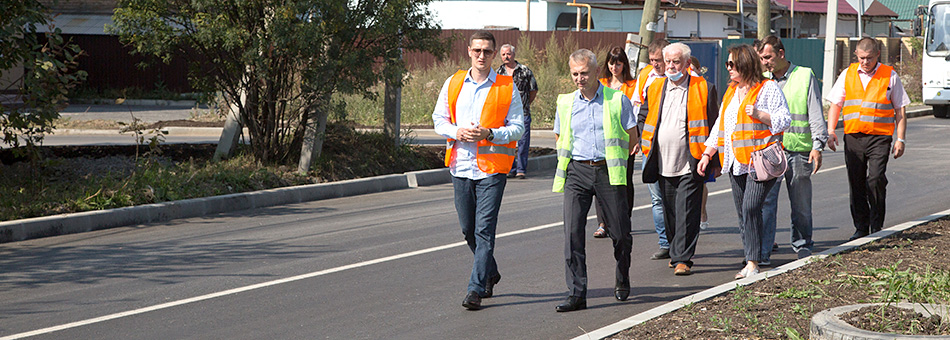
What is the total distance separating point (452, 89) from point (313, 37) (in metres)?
5.42

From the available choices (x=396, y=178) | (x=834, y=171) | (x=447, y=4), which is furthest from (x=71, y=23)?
(x=834, y=171)

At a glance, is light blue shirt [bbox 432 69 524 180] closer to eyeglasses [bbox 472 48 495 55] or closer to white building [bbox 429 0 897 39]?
eyeglasses [bbox 472 48 495 55]

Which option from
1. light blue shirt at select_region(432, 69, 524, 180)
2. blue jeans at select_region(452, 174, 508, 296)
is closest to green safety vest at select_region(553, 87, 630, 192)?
light blue shirt at select_region(432, 69, 524, 180)

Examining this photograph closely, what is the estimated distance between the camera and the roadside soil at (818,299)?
512 cm

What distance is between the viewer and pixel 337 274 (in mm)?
7629

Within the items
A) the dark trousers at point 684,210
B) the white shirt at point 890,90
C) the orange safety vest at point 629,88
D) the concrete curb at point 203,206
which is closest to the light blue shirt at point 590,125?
the dark trousers at point 684,210

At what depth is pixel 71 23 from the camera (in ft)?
99.4

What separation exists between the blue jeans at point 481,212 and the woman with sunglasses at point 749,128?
182 cm

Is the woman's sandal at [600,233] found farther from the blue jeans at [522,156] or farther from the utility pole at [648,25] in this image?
the utility pole at [648,25]

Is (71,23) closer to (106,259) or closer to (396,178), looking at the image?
(396,178)

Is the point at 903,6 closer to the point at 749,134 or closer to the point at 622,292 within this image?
the point at 749,134

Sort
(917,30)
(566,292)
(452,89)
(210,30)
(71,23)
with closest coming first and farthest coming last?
(452,89) → (566,292) → (210,30) → (917,30) → (71,23)

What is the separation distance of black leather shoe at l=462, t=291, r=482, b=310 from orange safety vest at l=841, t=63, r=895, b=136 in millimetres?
4087

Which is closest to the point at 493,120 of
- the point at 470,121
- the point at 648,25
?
the point at 470,121
